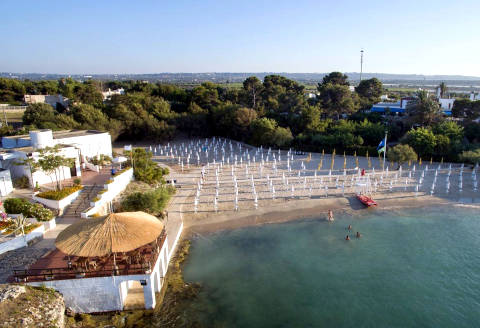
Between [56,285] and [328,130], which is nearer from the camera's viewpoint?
[56,285]

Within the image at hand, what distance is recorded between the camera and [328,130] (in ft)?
133

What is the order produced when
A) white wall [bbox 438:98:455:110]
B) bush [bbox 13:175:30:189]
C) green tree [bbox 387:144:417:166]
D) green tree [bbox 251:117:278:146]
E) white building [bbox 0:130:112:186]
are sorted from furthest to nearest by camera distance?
1. white wall [bbox 438:98:455:110]
2. green tree [bbox 251:117:278:146]
3. green tree [bbox 387:144:417:166]
4. white building [bbox 0:130:112:186]
5. bush [bbox 13:175:30:189]

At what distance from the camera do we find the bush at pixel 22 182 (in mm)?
21312

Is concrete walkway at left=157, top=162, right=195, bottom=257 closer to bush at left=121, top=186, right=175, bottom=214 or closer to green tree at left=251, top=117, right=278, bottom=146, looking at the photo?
bush at left=121, top=186, right=175, bottom=214

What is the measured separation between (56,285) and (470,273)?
18363mm

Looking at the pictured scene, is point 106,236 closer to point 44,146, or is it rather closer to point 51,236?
point 51,236

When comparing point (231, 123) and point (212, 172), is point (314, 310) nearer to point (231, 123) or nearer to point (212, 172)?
point (212, 172)

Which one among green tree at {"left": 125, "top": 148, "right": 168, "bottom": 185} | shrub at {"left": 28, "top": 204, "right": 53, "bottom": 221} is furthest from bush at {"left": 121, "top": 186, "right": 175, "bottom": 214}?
green tree at {"left": 125, "top": 148, "right": 168, "bottom": 185}

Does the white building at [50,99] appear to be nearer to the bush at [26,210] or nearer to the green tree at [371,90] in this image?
the bush at [26,210]

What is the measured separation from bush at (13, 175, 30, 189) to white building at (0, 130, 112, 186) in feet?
0.85

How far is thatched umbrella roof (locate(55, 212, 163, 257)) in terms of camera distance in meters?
12.0

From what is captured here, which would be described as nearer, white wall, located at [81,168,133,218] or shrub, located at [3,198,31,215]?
shrub, located at [3,198,31,215]

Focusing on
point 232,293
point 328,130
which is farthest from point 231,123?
point 232,293

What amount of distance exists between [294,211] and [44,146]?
60.5 feet
